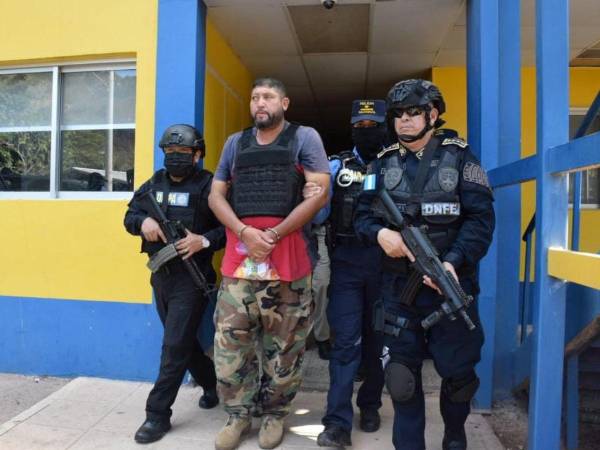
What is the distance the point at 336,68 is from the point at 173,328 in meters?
3.61

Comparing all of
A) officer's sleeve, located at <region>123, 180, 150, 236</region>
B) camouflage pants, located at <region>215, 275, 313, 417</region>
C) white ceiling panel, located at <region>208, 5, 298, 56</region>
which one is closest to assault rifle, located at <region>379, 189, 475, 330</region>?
camouflage pants, located at <region>215, 275, 313, 417</region>

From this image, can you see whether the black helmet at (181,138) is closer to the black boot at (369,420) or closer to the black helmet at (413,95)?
the black helmet at (413,95)

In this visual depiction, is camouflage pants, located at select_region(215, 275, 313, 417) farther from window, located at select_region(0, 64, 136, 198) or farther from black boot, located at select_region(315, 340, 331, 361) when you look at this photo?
window, located at select_region(0, 64, 136, 198)

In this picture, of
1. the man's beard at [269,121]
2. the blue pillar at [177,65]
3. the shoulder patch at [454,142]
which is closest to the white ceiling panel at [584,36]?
the shoulder patch at [454,142]

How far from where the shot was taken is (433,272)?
2141 millimetres

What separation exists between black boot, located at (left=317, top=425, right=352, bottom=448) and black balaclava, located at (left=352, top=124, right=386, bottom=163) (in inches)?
62.7

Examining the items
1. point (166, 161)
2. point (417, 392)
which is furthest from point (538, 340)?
point (166, 161)

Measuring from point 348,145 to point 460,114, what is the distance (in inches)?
237

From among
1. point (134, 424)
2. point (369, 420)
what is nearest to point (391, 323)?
point (369, 420)

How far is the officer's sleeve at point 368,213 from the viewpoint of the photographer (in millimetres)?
2439

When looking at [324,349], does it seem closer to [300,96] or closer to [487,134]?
[487,134]

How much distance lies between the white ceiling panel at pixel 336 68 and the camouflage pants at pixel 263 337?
3050 mm

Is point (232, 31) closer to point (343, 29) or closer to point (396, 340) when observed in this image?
point (343, 29)

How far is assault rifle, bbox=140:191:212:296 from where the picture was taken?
2.81 meters
